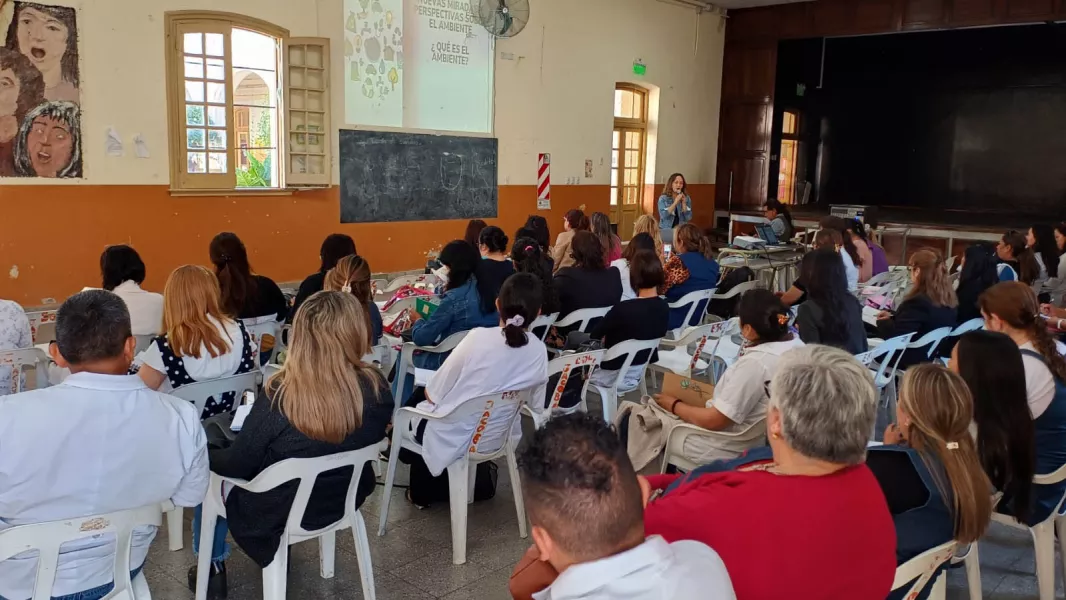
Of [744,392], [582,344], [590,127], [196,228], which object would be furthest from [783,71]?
[744,392]

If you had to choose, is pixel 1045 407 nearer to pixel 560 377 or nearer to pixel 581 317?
pixel 560 377

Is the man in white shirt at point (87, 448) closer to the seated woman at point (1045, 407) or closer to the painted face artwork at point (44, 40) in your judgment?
the seated woman at point (1045, 407)

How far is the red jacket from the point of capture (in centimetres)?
156

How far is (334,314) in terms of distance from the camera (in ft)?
8.18

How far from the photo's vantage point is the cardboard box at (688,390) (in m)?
3.07

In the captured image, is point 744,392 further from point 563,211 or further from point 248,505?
point 563,211

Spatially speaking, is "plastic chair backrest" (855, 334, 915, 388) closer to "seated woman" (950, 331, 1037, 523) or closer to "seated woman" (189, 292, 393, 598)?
"seated woman" (950, 331, 1037, 523)

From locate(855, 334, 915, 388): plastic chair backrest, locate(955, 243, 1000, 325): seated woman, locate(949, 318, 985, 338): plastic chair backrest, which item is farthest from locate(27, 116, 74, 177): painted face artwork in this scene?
locate(955, 243, 1000, 325): seated woman

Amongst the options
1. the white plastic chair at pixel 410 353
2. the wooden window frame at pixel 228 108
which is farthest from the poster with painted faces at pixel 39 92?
the white plastic chair at pixel 410 353

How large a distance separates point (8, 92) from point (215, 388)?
4.40 m

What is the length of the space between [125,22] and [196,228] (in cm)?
176

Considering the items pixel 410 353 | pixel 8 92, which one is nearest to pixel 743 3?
pixel 8 92

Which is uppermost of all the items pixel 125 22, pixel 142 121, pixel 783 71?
pixel 783 71

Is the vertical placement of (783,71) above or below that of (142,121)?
above
